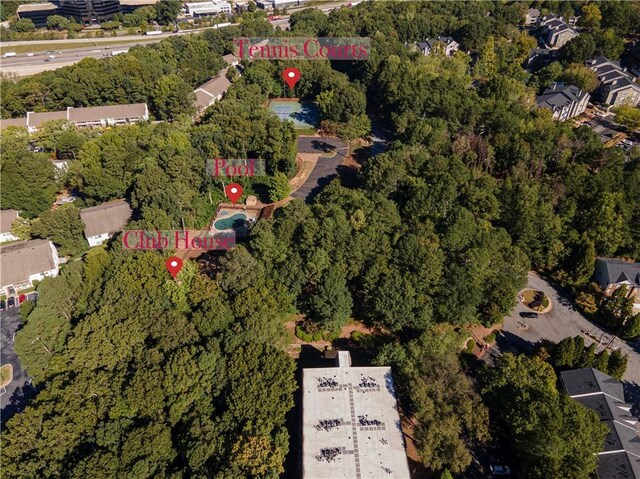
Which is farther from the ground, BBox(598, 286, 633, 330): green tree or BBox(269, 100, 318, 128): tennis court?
BBox(269, 100, 318, 128): tennis court

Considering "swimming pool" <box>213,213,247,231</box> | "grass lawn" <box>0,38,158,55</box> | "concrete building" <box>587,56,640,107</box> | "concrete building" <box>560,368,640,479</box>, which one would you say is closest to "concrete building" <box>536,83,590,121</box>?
"concrete building" <box>587,56,640,107</box>

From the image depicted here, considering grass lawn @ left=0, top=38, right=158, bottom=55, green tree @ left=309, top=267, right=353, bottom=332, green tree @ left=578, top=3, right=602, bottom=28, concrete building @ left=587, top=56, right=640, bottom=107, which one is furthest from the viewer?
grass lawn @ left=0, top=38, right=158, bottom=55

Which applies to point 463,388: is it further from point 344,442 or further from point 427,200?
point 427,200

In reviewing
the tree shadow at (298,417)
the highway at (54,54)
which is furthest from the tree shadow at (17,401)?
the highway at (54,54)

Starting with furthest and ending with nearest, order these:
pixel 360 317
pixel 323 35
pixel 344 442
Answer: pixel 323 35 → pixel 360 317 → pixel 344 442

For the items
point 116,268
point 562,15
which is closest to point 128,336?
point 116,268

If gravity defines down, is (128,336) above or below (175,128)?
below

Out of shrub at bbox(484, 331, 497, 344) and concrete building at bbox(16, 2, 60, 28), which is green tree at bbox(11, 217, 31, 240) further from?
concrete building at bbox(16, 2, 60, 28)
